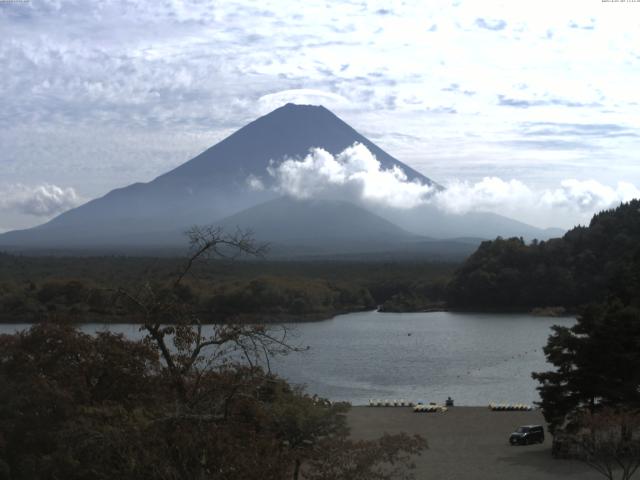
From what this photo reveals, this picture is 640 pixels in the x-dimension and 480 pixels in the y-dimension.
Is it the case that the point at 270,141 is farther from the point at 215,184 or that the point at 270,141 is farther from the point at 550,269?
the point at 550,269

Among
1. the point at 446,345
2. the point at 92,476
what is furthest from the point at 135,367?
the point at 446,345

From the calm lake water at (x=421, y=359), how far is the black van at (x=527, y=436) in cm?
410

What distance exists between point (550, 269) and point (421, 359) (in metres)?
21.4

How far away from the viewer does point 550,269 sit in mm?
46844

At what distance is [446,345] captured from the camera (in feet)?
104

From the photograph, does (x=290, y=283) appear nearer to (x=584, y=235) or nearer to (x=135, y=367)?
(x=584, y=235)

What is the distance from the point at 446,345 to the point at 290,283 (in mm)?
17118

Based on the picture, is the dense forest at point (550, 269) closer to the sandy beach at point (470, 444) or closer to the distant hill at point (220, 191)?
the sandy beach at point (470, 444)

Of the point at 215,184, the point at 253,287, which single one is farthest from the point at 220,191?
the point at 253,287

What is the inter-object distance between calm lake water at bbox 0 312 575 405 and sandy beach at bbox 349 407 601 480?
8.93 ft

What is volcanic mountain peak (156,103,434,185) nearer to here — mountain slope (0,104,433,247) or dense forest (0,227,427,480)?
mountain slope (0,104,433,247)

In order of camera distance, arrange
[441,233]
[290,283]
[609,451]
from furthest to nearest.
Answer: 1. [441,233]
2. [290,283]
3. [609,451]

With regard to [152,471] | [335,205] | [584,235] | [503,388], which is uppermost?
[335,205]

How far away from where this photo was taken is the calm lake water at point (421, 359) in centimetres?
2170
